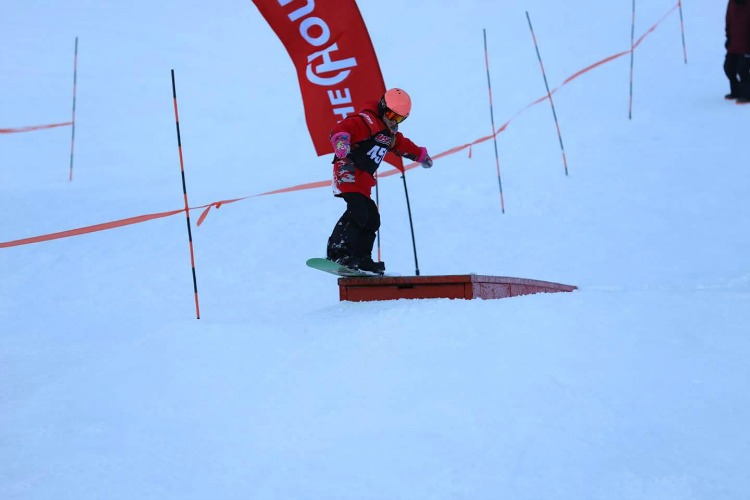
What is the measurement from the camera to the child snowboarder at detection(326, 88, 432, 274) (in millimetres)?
5812

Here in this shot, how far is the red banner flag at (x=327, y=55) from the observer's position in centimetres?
674

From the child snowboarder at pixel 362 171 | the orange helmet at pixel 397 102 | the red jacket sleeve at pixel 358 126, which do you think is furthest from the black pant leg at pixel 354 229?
the orange helmet at pixel 397 102

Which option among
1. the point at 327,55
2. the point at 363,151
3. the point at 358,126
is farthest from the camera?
the point at 327,55

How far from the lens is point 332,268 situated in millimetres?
5656

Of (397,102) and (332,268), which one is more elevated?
(397,102)

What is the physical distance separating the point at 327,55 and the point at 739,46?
6960 mm

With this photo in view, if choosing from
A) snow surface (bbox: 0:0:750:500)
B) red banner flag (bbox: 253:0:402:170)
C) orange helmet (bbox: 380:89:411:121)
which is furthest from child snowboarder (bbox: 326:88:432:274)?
red banner flag (bbox: 253:0:402:170)

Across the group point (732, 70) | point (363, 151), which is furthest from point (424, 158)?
point (732, 70)

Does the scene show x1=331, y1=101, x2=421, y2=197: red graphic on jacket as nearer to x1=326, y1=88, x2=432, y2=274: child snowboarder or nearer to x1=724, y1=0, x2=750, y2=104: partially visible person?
x1=326, y1=88, x2=432, y2=274: child snowboarder

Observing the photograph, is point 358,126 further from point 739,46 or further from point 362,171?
Answer: point 739,46

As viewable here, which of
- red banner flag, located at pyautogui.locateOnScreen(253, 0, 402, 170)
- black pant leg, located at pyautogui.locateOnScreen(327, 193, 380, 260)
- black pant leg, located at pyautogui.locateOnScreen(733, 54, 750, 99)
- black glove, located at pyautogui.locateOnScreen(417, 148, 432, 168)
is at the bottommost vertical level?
black pant leg, located at pyautogui.locateOnScreen(327, 193, 380, 260)

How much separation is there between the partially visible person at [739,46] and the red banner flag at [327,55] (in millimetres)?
6653

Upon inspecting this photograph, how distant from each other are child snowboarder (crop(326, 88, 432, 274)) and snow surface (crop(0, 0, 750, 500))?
625mm

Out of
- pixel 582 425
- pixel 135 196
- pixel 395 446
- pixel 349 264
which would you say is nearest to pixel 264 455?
pixel 395 446
